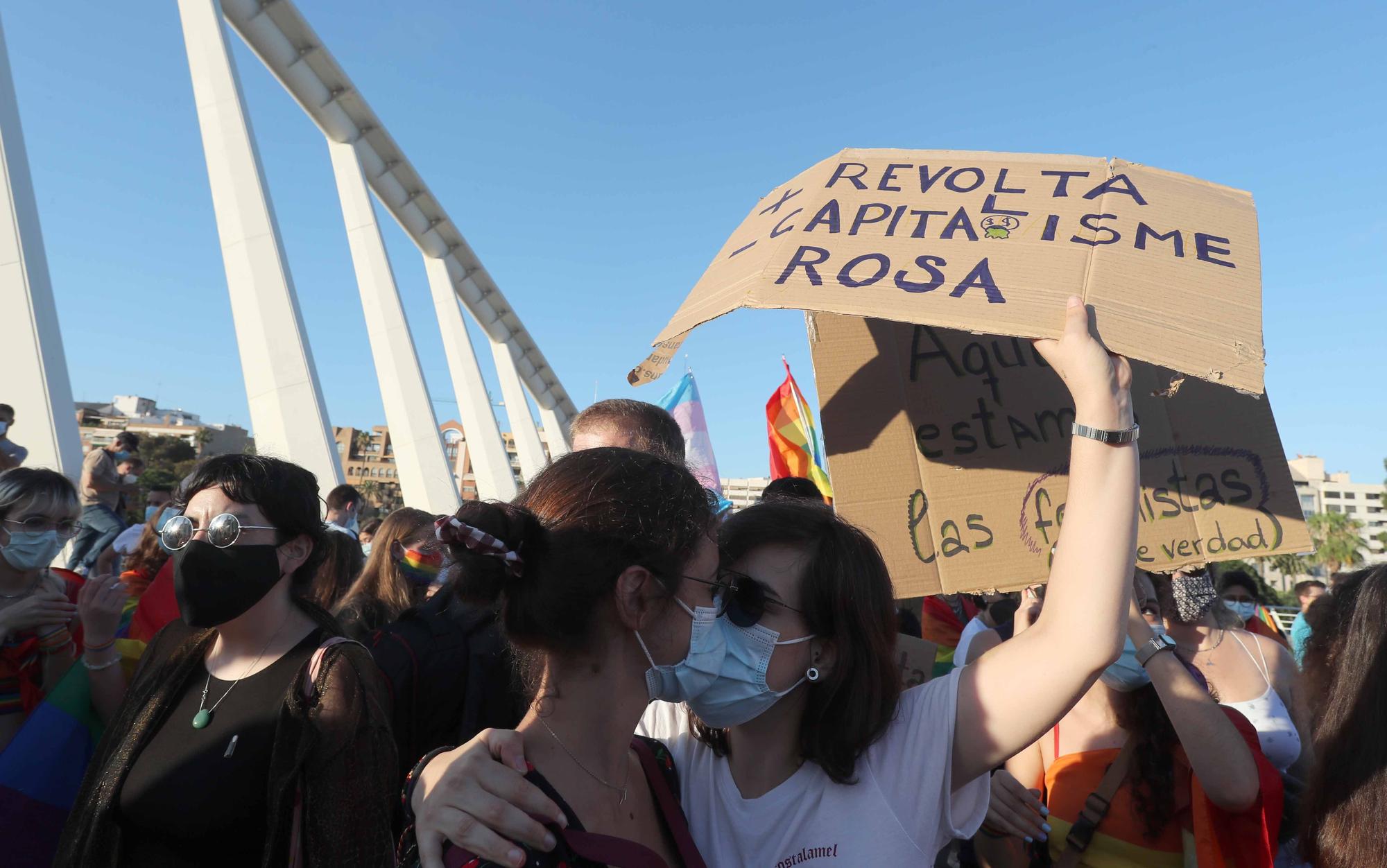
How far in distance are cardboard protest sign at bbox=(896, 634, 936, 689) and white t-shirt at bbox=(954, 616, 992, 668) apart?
0.68 meters

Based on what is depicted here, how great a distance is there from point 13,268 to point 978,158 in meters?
7.89

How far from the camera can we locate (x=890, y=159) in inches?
93.1

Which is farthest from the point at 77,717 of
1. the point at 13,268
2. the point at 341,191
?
the point at 341,191

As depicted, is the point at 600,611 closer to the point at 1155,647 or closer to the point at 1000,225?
the point at 1000,225

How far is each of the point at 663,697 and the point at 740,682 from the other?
153 mm

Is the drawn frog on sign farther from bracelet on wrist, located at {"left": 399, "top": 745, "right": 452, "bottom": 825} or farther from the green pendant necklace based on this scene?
the green pendant necklace

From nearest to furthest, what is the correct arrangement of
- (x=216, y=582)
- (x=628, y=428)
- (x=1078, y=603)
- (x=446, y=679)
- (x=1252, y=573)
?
(x=1078, y=603)
(x=216, y=582)
(x=446, y=679)
(x=628, y=428)
(x=1252, y=573)

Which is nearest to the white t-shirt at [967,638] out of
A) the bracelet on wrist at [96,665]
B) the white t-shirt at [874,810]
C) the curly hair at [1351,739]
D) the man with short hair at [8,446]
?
the curly hair at [1351,739]

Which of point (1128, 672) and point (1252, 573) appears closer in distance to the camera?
point (1128, 672)

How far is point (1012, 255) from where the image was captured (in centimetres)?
197

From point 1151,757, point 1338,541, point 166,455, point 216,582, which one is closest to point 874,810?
point 1151,757

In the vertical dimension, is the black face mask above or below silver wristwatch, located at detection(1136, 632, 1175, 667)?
above

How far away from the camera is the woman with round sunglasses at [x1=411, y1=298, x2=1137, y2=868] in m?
1.59

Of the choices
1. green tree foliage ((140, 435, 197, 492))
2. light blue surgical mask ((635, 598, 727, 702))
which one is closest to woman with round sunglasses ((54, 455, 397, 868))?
light blue surgical mask ((635, 598, 727, 702))
